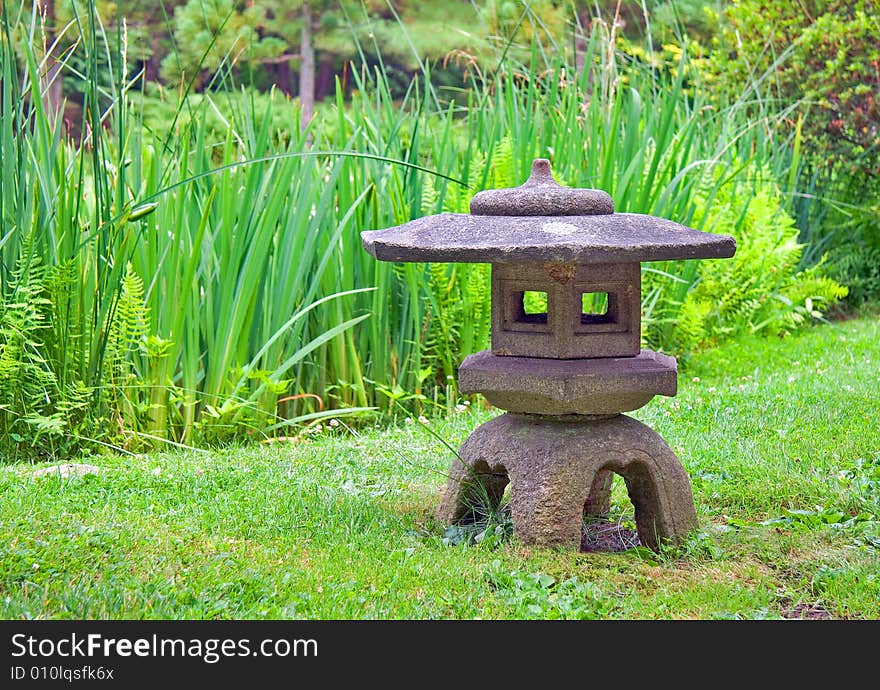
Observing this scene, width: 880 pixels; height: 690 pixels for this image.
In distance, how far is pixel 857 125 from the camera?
344 inches

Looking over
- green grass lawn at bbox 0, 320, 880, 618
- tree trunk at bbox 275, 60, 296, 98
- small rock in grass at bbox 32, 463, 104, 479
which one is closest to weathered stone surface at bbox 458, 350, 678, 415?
green grass lawn at bbox 0, 320, 880, 618

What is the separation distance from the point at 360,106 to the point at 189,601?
4.07 meters

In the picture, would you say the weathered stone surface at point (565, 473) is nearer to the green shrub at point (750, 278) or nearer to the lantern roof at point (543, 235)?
the lantern roof at point (543, 235)

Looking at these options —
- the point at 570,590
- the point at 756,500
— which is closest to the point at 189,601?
the point at 570,590

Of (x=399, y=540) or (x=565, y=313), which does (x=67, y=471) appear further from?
(x=565, y=313)

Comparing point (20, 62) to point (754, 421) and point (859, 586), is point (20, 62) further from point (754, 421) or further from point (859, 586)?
point (859, 586)

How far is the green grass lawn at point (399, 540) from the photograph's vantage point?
115 inches

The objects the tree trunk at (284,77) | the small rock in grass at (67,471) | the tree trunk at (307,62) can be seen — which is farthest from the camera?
the tree trunk at (284,77)

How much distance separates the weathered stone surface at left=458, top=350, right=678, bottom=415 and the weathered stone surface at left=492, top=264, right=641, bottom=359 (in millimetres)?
41

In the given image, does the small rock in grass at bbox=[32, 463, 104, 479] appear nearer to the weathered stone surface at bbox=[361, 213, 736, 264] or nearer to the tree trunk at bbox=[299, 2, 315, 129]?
the weathered stone surface at bbox=[361, 213, 736, 264]

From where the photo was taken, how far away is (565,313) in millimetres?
3428

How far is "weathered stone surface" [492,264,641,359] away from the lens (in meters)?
3.43

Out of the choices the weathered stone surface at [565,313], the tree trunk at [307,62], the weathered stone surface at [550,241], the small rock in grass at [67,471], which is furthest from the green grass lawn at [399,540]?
the tree trunk at [307,62]

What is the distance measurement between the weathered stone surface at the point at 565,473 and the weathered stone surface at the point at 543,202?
27.2 inches
